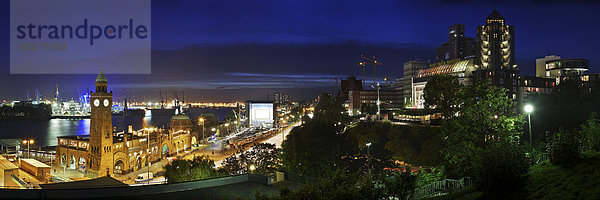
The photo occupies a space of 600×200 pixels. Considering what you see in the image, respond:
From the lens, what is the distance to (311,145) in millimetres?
43625

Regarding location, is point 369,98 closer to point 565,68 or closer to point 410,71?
point 410,71

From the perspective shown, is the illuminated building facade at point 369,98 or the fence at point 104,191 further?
the illuminated building facade at point 369,98

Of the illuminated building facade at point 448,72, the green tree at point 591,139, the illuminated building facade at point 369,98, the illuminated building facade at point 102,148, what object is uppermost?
the illuminated building facade at point 448,72

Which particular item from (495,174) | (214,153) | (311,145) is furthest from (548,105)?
(214,153)

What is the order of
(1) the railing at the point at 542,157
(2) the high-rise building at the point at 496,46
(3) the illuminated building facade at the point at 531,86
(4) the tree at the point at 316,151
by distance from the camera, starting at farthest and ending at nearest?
(2) the high-rise building at the point at 496,46 < (3) the illuminated building facade at the point at 531,86 < (4) the tree at the point at 316,151 < (1) the railing at the point at 542,157

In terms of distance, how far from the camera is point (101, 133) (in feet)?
209

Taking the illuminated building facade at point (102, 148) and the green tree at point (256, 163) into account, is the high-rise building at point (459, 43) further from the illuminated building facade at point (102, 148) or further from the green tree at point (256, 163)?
the green tree at point (256, 163)

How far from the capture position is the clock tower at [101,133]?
204 feet

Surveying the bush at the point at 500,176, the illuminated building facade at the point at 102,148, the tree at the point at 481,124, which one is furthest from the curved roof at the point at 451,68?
the bush at the point at 500,176

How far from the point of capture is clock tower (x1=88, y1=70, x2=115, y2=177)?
204 feet

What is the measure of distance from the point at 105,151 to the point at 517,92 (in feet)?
332

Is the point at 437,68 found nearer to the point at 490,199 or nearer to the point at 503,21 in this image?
the point at 503,21

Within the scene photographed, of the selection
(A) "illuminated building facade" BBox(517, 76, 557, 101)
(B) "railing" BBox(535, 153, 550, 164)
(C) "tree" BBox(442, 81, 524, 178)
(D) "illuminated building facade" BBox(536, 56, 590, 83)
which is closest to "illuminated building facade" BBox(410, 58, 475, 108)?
(A) "illuminated building facade" BBox(517, 76, 557, 101)

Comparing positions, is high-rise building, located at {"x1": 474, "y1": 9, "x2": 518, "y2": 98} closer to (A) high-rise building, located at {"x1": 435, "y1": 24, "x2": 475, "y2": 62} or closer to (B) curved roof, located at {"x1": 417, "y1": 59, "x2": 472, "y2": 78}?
(B) curved roof, located at {"x1": 417, "y1": 59, "x2": 472, "y2": 78}
